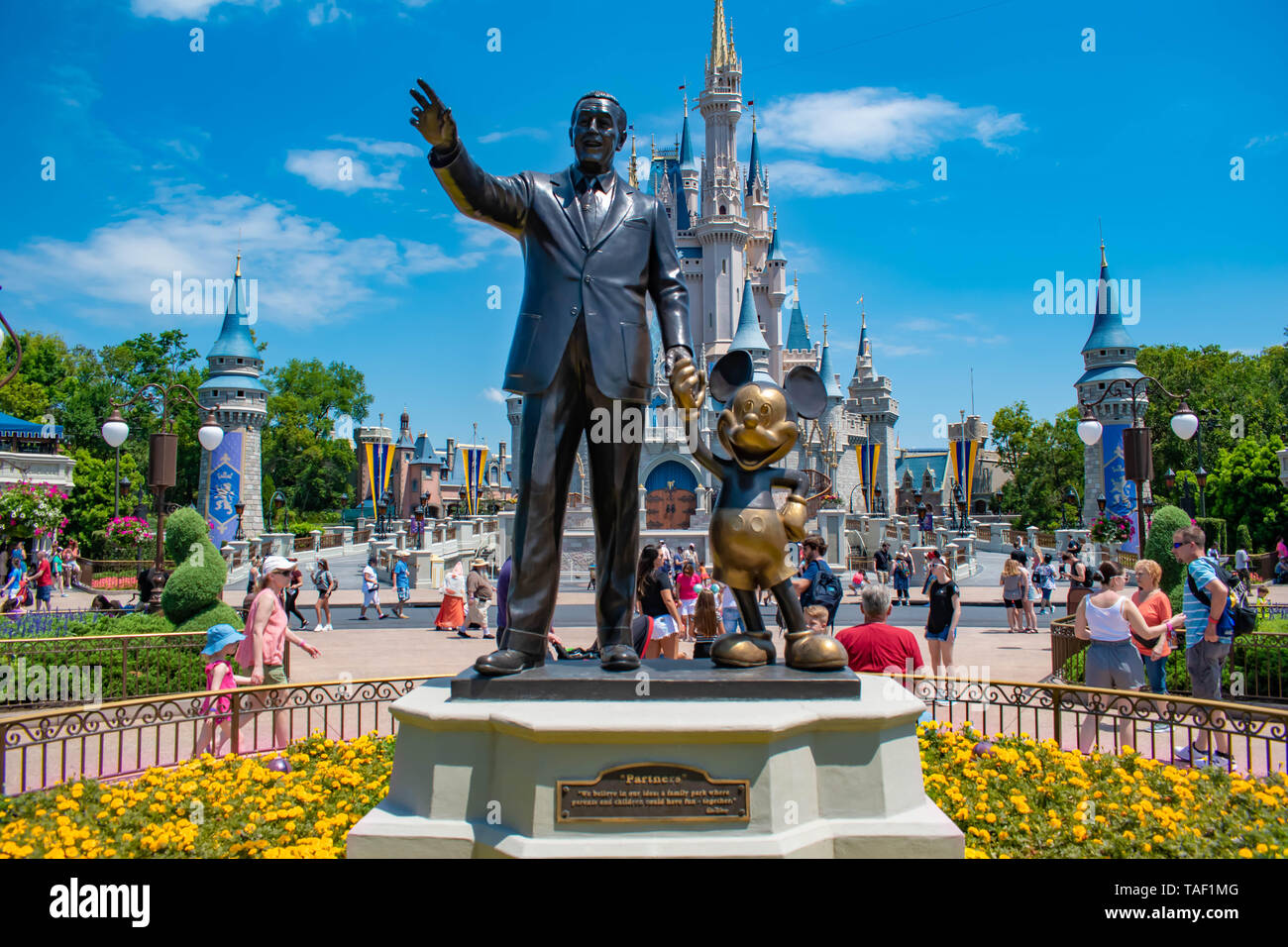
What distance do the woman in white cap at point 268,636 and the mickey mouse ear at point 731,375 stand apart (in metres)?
4.18

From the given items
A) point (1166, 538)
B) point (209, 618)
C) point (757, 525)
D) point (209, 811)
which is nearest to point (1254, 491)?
→ point (1166, 538)

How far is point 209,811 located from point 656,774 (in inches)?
108

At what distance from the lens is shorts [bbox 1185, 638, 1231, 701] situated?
22.1 feet

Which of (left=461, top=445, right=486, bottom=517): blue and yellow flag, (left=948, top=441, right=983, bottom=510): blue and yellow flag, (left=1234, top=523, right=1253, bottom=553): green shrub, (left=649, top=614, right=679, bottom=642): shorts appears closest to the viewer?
(left=649, top=614, right=679, bottom=642): shorts

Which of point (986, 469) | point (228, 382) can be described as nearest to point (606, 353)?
point (228, 382)

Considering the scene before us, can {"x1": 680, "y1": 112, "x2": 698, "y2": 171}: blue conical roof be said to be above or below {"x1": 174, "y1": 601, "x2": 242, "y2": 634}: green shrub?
above

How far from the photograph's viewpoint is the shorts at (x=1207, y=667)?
22.1 ft

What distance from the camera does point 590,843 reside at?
120 inches

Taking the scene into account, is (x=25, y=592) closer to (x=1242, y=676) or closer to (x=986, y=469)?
(x=1242, y=676)

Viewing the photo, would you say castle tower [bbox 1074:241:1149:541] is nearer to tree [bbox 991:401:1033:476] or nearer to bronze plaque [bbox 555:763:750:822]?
tree [bbox 991:401:1033:476]

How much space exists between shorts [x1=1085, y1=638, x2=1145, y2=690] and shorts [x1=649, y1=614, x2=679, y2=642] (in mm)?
3987

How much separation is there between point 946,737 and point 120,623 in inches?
371

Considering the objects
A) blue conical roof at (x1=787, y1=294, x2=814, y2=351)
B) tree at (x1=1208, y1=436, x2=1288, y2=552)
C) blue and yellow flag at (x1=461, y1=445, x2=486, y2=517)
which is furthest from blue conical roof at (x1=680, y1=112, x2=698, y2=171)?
tree at (x1=1208, y1=436, x2=1288, y2=552)
